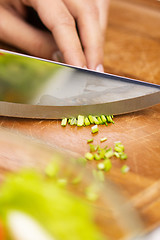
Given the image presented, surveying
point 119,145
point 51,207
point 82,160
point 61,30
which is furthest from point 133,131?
point 51,207

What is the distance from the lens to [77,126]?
3.32 feet

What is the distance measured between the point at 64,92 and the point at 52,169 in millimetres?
453

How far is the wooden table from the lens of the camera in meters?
0.81

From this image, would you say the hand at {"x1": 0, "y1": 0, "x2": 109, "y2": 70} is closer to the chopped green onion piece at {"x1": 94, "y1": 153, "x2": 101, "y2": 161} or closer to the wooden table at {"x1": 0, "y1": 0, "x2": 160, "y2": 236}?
the wooden table at {"x1": 0, "y1": 0, "x2": 160, "y2": 236}

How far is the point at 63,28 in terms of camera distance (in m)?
1.21

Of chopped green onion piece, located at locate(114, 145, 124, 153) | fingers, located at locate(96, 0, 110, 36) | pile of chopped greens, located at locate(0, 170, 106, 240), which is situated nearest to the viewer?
pile of chopped greens, located at locate(0, 170, 106, 240)

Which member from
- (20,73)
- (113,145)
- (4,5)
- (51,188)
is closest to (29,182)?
(51,188)

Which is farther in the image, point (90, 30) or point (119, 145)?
point (90, 30)

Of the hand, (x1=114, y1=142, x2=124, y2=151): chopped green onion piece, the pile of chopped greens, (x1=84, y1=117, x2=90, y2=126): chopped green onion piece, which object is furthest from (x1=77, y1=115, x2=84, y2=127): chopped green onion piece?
the pile of chopped greens

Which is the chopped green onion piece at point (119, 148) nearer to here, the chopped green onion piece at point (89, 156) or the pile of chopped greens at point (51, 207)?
the chopped green onion piece at point (89, 156)

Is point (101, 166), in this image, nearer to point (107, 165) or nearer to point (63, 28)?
point (107, 165)

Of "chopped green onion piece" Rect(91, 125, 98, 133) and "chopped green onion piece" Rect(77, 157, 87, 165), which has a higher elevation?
"chopped green onion piece" Rect(91, 125, 98, 133)

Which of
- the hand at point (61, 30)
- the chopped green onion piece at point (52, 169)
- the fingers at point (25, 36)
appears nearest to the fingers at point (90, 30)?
the hand at point (61, 30)

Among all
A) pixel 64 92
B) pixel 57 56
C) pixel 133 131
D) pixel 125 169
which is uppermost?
pixel 57 56
